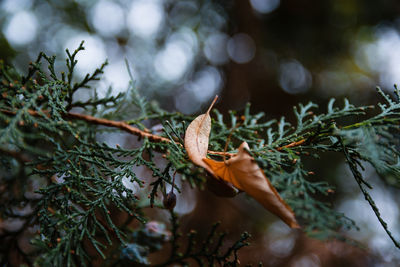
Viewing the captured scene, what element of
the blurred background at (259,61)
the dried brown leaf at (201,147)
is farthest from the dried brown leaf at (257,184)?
the blurred background at (259,61)

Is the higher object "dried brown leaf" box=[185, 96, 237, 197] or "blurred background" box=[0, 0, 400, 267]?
"blurred background" box=[0, 0, 400, 267]

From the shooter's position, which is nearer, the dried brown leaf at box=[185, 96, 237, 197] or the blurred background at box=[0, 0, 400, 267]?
the dried brown leaf at box=[185, 96, 237, 197]

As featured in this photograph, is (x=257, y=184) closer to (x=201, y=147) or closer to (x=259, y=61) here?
(x=201, y=147)

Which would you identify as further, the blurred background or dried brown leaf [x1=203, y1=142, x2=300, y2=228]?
the blurred background

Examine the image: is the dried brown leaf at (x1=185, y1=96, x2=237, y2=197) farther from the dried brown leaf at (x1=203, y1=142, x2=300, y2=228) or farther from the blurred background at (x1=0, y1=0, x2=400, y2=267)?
the blurred background at (x1=0, y1=0, x2=400, y2=267)

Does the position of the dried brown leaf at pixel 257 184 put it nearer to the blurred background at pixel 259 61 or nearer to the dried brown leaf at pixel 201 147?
the dried brown leaf at pixel 201 147

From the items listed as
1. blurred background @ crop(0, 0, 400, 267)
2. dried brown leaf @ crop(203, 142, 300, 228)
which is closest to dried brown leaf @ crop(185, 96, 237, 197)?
dried brown leaf @ crop(203, 142, 300, 228)
